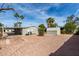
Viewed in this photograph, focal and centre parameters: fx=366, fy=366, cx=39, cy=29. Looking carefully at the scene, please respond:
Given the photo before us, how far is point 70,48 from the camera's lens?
5312mm

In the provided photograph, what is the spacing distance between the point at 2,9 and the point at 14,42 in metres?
0.51

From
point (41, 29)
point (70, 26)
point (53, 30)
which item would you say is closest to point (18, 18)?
point (41, 29)

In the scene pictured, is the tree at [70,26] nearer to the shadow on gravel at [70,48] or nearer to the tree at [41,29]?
the shadow on gravel at [70,48]

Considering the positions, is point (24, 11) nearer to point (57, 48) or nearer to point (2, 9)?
point (2, 9)

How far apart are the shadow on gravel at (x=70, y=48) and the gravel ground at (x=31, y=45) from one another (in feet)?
0.16

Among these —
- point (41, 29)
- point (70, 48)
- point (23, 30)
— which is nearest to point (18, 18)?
point (23, 30)

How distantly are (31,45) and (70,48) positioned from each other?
0.57 metres

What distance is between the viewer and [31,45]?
5336 millimetres

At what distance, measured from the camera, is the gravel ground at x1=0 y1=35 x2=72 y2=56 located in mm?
5316

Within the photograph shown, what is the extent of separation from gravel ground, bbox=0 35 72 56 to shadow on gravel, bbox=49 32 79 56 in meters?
0.05

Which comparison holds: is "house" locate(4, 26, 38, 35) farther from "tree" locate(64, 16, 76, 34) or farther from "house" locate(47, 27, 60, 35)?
"tree" locate(64, 16, 76, 34)

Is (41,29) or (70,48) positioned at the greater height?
(41,29)

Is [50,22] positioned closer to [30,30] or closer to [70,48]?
[30,30]

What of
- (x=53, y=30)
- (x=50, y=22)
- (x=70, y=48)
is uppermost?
(x=50, y=22)
